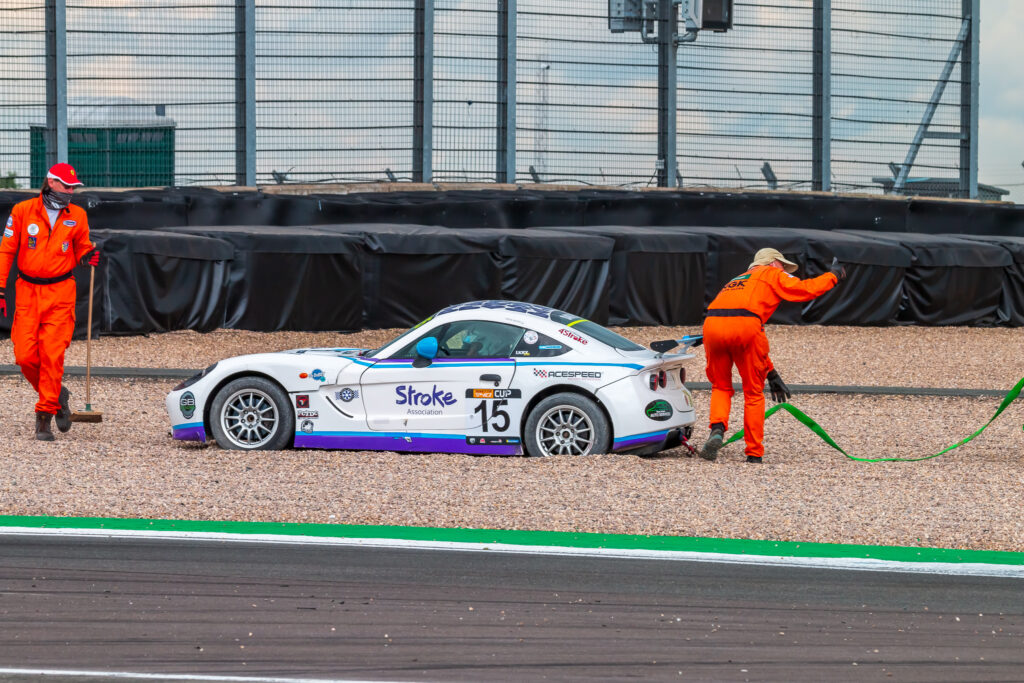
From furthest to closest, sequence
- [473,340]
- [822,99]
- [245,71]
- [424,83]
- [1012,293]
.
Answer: [822,99] → [424,83] → [245,71] → [1012,293] → [473,340]

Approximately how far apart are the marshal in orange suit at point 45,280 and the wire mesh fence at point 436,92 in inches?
430

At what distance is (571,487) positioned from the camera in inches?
330

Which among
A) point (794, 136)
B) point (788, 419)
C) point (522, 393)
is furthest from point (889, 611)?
point (794, 136)

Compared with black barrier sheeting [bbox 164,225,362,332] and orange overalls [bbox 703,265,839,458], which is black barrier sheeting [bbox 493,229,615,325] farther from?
orange overalls [bbox 703,265,839,458]

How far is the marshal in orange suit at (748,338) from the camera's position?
9.98 metres

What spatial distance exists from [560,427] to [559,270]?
9521 millimetres

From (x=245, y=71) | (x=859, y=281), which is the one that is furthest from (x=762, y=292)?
(x=245, y=71)

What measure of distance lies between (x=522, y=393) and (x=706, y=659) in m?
4.53

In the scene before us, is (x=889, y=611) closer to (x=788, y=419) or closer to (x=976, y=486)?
(x=976, y=486)

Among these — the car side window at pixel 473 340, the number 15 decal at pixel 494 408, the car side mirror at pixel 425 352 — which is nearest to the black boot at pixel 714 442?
the number 15 decal at pixel 494 408

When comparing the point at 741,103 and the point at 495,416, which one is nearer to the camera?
the point at 495,416

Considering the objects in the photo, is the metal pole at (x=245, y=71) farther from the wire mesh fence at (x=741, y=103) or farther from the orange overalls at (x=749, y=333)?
the orange overalls at (x=749, y=333)

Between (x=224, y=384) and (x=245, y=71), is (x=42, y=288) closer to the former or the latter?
(x=224, y=384)

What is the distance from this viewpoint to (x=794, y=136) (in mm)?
23062
